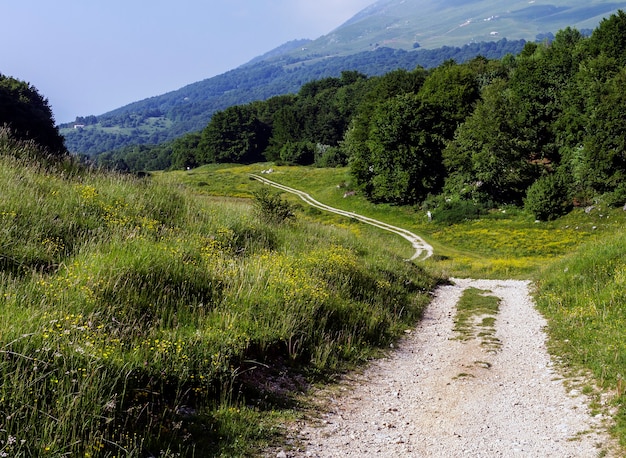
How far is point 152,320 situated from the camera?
8.20m

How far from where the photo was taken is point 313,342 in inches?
398

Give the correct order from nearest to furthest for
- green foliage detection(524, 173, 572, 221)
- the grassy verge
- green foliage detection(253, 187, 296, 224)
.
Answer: green foliage detection(253, 187, 296, 224), the grassy verge, green foliage detection(524, 173, 572, 221)

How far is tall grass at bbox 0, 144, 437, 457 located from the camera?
5461mm

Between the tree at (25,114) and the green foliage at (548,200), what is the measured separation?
52.9m

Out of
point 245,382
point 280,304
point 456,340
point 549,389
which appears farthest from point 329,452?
point 456,340

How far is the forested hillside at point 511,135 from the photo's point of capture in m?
49.2

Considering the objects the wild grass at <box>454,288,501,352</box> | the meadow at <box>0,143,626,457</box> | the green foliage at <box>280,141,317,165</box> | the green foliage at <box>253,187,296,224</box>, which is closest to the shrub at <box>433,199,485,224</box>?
the wild grass at <box>454,288,501,352</box>

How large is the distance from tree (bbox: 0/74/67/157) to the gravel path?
52.0 metres

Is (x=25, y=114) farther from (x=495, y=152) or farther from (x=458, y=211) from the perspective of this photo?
(x=495, y=152)

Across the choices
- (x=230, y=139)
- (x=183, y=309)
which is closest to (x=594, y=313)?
(x=183, y=309)

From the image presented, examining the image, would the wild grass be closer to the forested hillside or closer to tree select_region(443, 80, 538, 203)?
the forested hillside

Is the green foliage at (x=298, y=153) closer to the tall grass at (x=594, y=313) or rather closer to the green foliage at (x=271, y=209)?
the green foliage at (x=271, y=209)

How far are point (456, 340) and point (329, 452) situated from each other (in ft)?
25.8

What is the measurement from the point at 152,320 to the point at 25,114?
2627 inches
